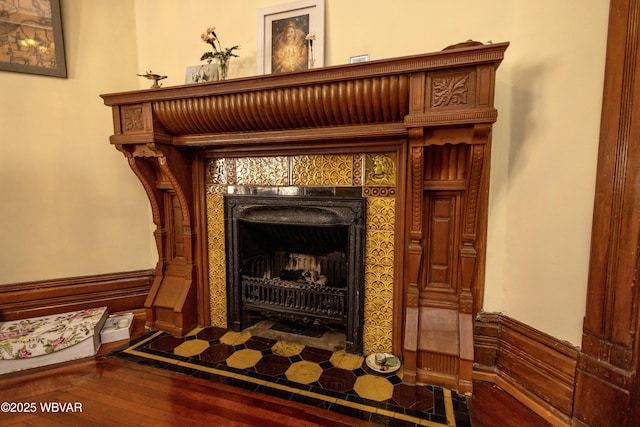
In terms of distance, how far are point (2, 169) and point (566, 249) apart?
10.5 feet

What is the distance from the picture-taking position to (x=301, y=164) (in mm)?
1748

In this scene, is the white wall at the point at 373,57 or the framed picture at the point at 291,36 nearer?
the white wall at the point at 373,57

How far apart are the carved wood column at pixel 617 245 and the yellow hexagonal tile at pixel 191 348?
1919 millimetres

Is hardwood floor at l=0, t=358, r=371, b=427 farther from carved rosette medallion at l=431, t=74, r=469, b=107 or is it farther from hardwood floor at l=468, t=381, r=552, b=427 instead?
carved rosette medallion at l=431, t=74, r=469, b=107

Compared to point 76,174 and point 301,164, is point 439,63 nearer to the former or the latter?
point 301,164

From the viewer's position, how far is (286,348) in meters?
1.78

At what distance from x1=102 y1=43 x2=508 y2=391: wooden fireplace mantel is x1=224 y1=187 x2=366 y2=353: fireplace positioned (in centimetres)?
26

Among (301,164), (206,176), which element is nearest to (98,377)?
(206,176)

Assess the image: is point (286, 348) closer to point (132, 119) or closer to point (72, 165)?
point (132, 119)

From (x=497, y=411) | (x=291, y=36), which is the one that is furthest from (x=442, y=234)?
(x=291, y=36)

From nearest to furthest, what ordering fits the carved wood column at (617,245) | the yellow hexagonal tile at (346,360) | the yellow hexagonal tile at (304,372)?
the carved wood column at (617,245) < the yellow hexagonal tile at (304,372) < the yellow hexagonal tile at (346,360)

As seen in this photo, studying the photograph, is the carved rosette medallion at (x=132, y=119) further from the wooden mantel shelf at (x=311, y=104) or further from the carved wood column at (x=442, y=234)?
the carved wood column at (x=442, y=234)

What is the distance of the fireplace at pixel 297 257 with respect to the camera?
1671 mm

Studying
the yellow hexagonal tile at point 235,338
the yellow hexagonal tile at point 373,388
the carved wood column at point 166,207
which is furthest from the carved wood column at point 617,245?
the carved wood column at point 166,207
